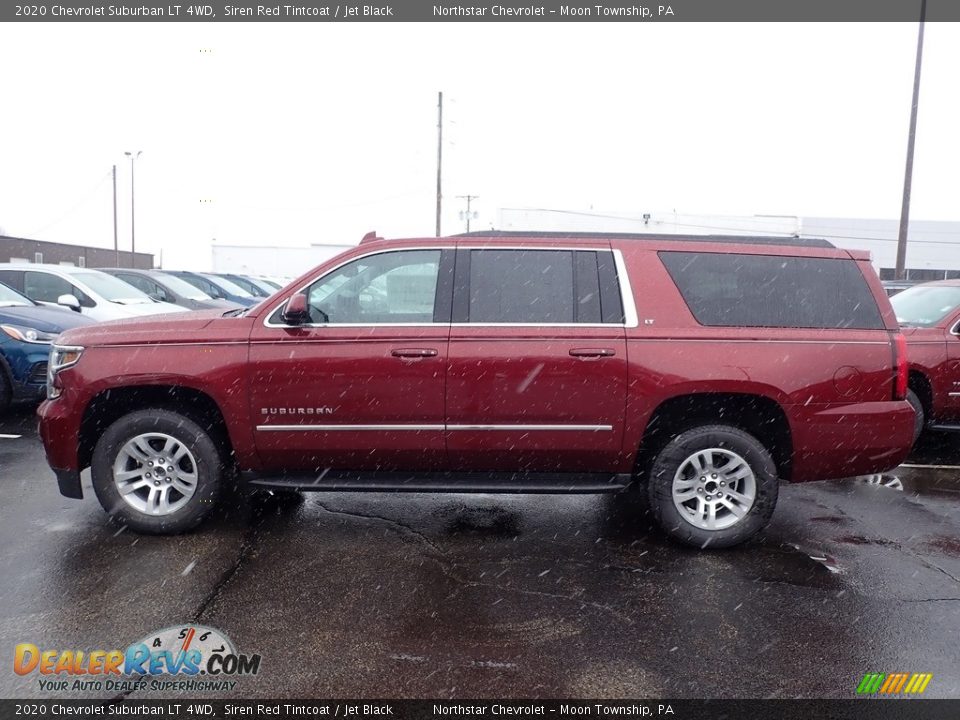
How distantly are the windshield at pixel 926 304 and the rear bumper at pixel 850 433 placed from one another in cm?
286

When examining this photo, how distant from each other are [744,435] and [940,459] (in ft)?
12.6

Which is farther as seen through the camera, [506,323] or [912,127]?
[912,127]

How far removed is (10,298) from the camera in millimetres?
8500

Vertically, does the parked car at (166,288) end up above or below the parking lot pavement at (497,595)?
above

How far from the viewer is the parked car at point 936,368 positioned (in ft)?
21.1

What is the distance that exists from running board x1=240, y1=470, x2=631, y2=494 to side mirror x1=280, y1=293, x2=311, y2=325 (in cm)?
98

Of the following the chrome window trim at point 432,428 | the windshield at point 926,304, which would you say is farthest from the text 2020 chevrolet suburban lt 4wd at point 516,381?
the windshield at point 926,304

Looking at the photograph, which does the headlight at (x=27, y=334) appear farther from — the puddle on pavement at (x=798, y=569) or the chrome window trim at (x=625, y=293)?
the puddle on pavement at (x=798, y=569)

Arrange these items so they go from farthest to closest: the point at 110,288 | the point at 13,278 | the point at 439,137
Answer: the point at 439,137
the point at 110,288
the point at 13,278

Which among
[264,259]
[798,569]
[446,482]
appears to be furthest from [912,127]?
[264,259]

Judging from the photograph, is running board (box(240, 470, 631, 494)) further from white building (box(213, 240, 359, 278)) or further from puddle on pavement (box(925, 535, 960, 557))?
white building (box(213, 240, 359, 278))

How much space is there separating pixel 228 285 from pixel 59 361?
615 inches

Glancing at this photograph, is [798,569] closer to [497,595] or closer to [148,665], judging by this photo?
[497,595]

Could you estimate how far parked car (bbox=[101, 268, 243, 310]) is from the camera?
14.9 meters
